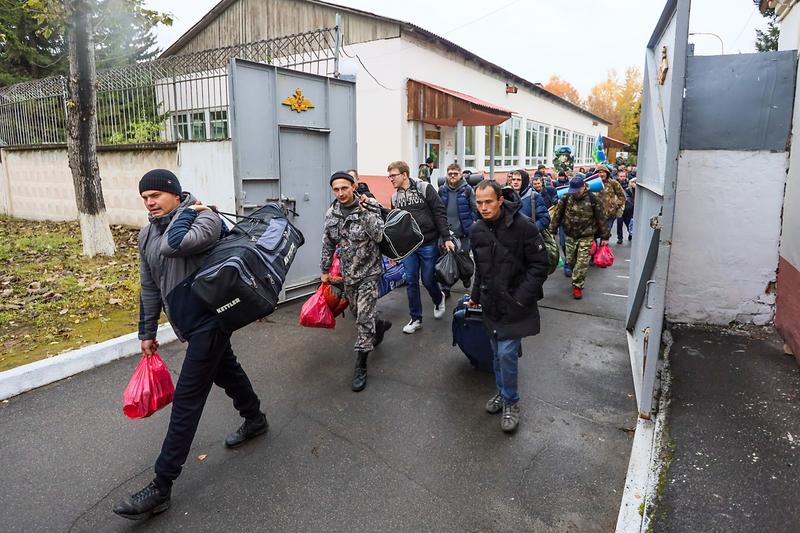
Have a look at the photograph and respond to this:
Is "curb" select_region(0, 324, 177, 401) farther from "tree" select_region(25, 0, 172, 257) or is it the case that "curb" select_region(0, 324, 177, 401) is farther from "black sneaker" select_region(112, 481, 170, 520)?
"tree" select_region(25, 0, 172, 257)

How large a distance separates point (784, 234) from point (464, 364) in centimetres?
337

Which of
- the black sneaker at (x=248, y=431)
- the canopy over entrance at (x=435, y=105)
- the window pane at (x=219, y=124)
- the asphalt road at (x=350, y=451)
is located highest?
the canopy over entrance at (x=435, y=105)

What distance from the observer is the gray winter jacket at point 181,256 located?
2.65 meters

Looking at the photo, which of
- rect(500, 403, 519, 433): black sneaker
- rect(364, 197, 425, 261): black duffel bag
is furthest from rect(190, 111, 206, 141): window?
rect(500, 403, 519, 433): black sneaker

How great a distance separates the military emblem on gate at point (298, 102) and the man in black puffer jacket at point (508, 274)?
3.91 metres

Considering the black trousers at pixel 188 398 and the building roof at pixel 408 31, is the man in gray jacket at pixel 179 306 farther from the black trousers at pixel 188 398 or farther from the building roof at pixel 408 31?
the building roof at pixel 408 31

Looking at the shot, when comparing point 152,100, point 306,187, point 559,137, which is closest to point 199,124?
point 152,100

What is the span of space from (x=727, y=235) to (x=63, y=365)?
Answer: 6.49m

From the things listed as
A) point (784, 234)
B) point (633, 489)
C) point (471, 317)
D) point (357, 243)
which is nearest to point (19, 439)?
point (357, 243)

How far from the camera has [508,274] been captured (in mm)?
3400

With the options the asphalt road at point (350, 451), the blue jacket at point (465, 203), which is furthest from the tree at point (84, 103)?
the blue jacket at point (465, 203)

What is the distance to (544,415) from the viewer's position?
12.2ft

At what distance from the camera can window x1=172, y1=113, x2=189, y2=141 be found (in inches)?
348

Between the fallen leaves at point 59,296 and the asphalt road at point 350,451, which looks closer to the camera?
the asphalt road at point 350,451
